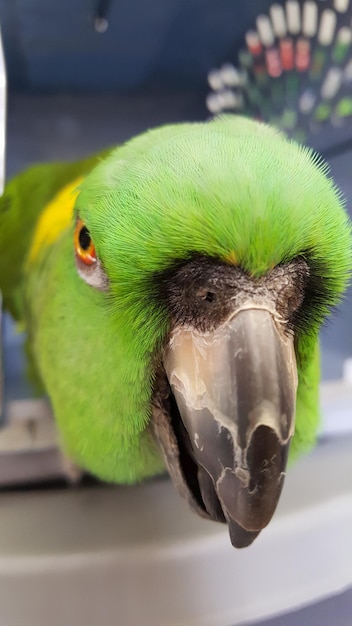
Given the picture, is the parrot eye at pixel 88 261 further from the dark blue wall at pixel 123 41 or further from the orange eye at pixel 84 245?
the dark blue wall at pixel 123 41

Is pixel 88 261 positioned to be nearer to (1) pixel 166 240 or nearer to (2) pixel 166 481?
(1) pixel 166 240

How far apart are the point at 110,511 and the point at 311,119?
77 cm

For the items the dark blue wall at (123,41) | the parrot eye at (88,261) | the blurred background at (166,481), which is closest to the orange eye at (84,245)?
the parrot eye at (88,261)

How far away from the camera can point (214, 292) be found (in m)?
0.44

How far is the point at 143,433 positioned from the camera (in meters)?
0.58

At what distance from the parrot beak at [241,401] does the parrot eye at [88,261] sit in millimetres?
90

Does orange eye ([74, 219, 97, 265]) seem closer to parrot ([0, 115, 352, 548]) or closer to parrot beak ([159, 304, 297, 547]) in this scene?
parrot ([0, 115, 352, 548])

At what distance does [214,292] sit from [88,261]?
141 mm

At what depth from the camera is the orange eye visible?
51cm

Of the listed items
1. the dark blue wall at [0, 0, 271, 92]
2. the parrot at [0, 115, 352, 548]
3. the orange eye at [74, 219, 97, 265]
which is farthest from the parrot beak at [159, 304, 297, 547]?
the dark blue wall at [0, 0, 271, 92]

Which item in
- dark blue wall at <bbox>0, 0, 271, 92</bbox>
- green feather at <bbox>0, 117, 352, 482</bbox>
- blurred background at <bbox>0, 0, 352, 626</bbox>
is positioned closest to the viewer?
green feather at <bbox>0, 117, 352, 482</bbox>

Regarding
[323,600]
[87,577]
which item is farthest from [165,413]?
[323,600]

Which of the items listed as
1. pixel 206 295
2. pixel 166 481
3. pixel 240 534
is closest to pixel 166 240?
pixel 206 295

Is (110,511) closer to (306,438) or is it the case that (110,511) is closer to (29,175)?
(306,438)
